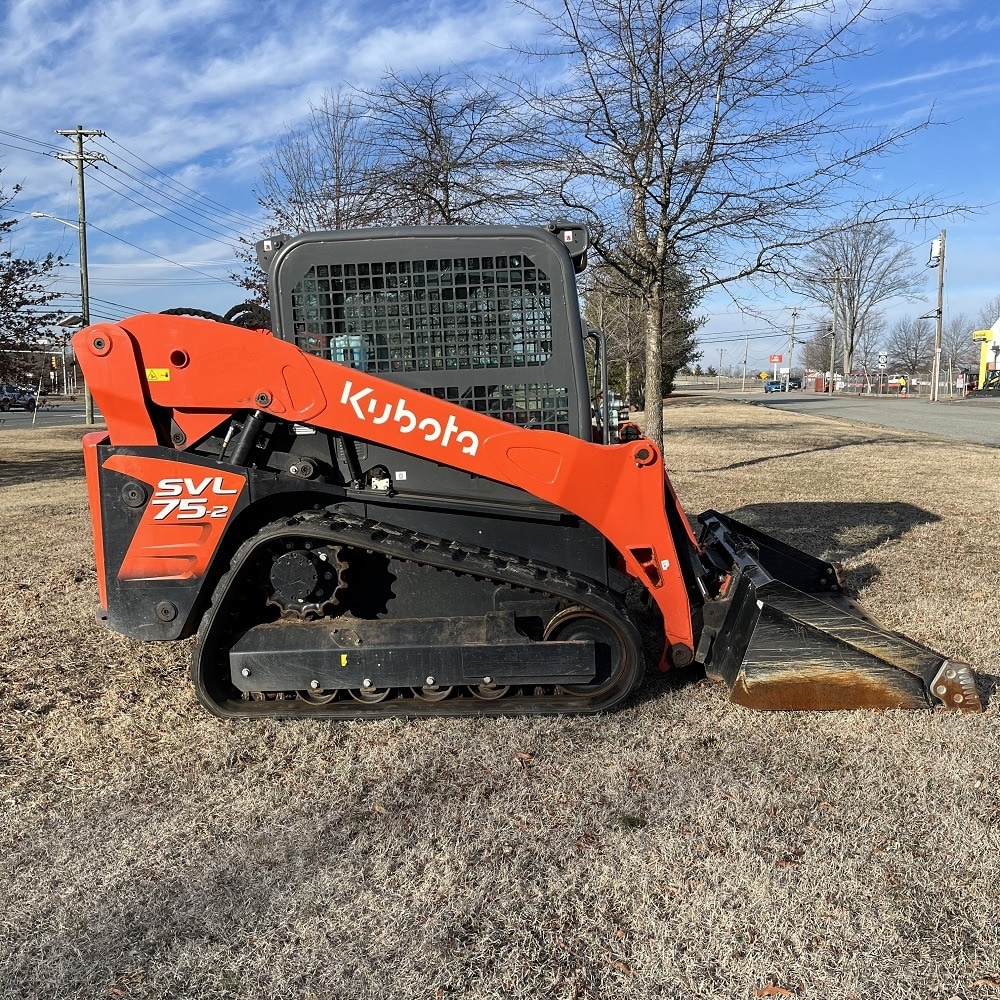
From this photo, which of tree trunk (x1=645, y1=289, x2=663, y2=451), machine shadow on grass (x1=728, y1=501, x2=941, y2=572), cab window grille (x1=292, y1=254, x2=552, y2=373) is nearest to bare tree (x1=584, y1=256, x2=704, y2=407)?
tree trunk (x1=645, y1=289, x2=663, y2=451)

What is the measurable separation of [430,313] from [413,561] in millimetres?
1182

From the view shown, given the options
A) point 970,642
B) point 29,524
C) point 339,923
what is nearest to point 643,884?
point 339,923

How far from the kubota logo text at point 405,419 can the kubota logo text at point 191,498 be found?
68cm

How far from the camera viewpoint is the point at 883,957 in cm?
243

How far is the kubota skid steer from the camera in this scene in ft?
12.6

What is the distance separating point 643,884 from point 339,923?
0.96 m

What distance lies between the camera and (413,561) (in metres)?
3.95

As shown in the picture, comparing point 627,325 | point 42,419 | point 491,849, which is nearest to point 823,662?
point 491,849

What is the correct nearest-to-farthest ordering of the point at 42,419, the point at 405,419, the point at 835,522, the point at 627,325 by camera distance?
1. the point at 405,419
2. the point at 835,522
3. the point at 627,325
4. the point at 42,419

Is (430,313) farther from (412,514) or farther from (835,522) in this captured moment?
(835,522)

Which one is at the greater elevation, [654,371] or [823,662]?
[654,371]

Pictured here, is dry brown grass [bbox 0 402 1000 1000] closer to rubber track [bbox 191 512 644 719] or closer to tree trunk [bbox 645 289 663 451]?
rubber track [bbox 191 512 644 719]

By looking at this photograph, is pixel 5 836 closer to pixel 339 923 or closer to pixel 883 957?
pixel 339 923

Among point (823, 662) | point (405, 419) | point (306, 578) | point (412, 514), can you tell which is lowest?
point (823, 662)
